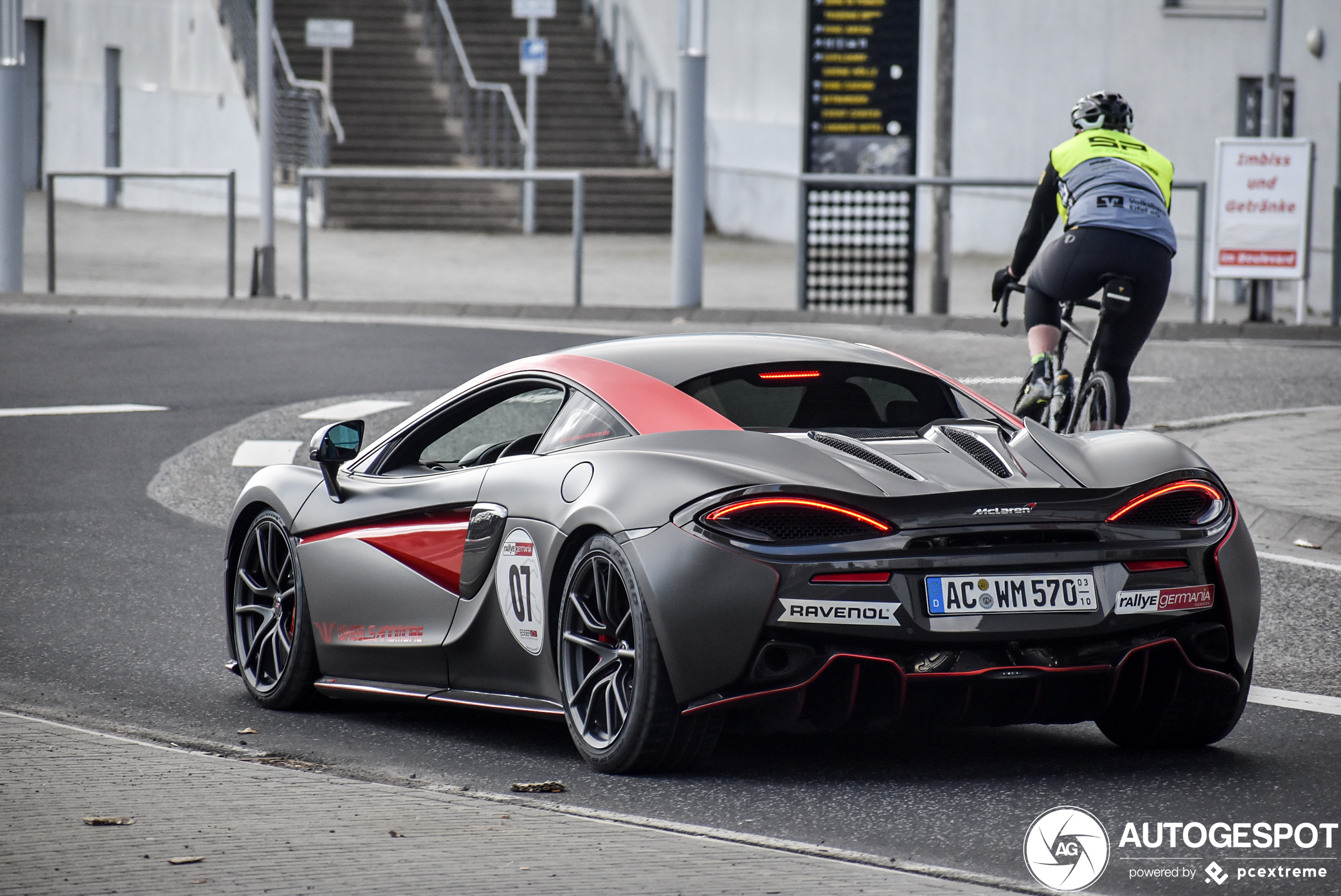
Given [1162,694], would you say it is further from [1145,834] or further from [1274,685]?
[1274,685]

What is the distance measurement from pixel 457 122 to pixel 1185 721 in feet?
107

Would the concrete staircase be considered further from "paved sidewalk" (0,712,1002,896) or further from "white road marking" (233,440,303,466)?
"paved sidewalk" (0,712,1002,896)

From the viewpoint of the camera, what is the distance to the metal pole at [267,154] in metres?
22.9

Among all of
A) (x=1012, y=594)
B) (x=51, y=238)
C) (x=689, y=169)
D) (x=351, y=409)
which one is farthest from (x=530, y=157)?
(x=1012, y=594)

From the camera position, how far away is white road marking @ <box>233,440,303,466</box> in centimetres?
1217

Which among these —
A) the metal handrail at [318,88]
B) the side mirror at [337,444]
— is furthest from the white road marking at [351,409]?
the metal handrail at [318,88]

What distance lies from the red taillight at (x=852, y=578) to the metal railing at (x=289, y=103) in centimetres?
2937

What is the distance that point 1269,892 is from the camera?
452 cm

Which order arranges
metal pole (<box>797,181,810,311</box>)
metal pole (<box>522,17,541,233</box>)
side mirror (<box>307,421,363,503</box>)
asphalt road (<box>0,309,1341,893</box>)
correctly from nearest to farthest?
asphalt road (<box>0,309,1341,893</box>)
side mirror (<box>307,421,363,503</box>)
metal pole (<box>797,181,810,311</box>)
metal pole (<box>522,17,541,233</box>)

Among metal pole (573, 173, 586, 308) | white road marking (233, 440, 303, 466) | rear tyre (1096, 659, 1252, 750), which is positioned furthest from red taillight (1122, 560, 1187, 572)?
metal pole (573, 173, 586, 308)

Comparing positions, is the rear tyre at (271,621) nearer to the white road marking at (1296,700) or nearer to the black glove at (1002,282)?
the white road marking at (1296,700)

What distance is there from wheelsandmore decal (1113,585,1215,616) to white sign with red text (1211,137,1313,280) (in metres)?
Result: 14.7

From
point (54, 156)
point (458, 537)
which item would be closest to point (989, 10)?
point (54, 156)

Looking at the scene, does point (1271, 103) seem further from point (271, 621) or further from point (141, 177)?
point (271, 621)
